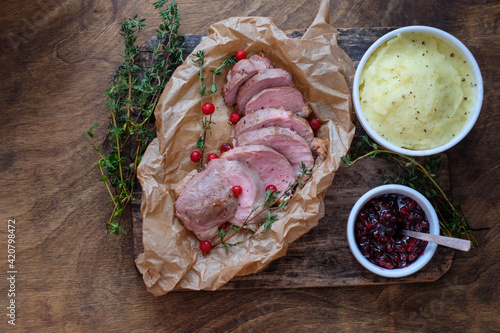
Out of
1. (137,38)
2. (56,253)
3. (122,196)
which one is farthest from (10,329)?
(137,38)

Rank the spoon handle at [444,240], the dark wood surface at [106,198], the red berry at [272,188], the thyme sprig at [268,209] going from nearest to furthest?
the spoon handle at [444,240] → the thyme sprig at [268,209] → the red berry at [272,188] → the dark wood surface at [106,198]

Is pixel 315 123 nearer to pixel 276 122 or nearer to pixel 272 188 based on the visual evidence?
pixel 276 122

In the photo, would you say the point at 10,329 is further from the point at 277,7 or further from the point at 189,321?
the point at 277,7

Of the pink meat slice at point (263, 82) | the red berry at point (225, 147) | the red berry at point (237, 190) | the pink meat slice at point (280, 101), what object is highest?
the pink meat slice at point (263, 82)

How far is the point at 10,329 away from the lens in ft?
8.31

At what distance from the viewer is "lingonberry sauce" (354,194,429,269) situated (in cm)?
223

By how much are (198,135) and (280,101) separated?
504mm

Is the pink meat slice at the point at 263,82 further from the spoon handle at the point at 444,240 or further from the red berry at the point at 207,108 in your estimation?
the spoon handle at the point at 444,240

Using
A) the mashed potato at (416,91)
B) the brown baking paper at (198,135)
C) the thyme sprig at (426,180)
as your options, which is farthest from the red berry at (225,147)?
the mashed potato at (416,91)

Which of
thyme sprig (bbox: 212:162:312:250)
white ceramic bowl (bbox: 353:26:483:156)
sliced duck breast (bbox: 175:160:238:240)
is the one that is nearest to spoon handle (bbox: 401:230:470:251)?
white ceramic bowl (bbox: 353:26:483:156)

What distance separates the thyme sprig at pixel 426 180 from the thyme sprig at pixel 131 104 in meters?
1.13

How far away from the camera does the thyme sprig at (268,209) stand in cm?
226

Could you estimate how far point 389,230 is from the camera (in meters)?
2.21

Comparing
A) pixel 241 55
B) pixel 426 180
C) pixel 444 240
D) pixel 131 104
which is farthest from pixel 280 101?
pixel 444 240
